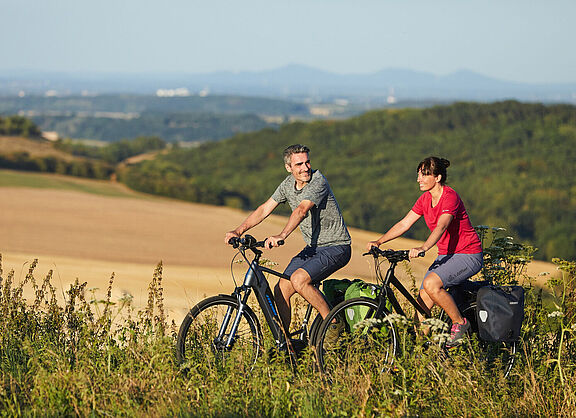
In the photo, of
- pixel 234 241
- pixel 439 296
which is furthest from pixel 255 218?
pixel 439 296

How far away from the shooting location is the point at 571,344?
19.7 ft

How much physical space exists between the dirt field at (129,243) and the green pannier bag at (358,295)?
3896mm

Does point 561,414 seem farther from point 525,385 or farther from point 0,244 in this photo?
point 0,244

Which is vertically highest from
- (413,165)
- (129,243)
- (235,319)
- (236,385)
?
(235,319)

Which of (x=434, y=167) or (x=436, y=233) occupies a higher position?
(x=434, y=167)

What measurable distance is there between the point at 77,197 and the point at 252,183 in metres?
51.2

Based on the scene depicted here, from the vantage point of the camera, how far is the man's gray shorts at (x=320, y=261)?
5.52 meters

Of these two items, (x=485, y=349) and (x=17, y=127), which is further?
(x=17, y=127)

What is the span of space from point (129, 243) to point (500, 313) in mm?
21686

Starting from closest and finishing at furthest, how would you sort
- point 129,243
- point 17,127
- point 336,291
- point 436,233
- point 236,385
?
1. point 236,385
2. point 436,233
3. point 336,291
4. point 129,243
5. point 17,127

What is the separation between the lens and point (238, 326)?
17.6 ft

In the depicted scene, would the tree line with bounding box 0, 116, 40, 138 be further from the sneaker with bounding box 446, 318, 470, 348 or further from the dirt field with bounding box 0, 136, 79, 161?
the sneaker with bounding box 446, 318, 470, 348

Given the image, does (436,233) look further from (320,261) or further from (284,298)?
(284,298)

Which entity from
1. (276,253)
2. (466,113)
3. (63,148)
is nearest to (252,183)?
(63,148)
